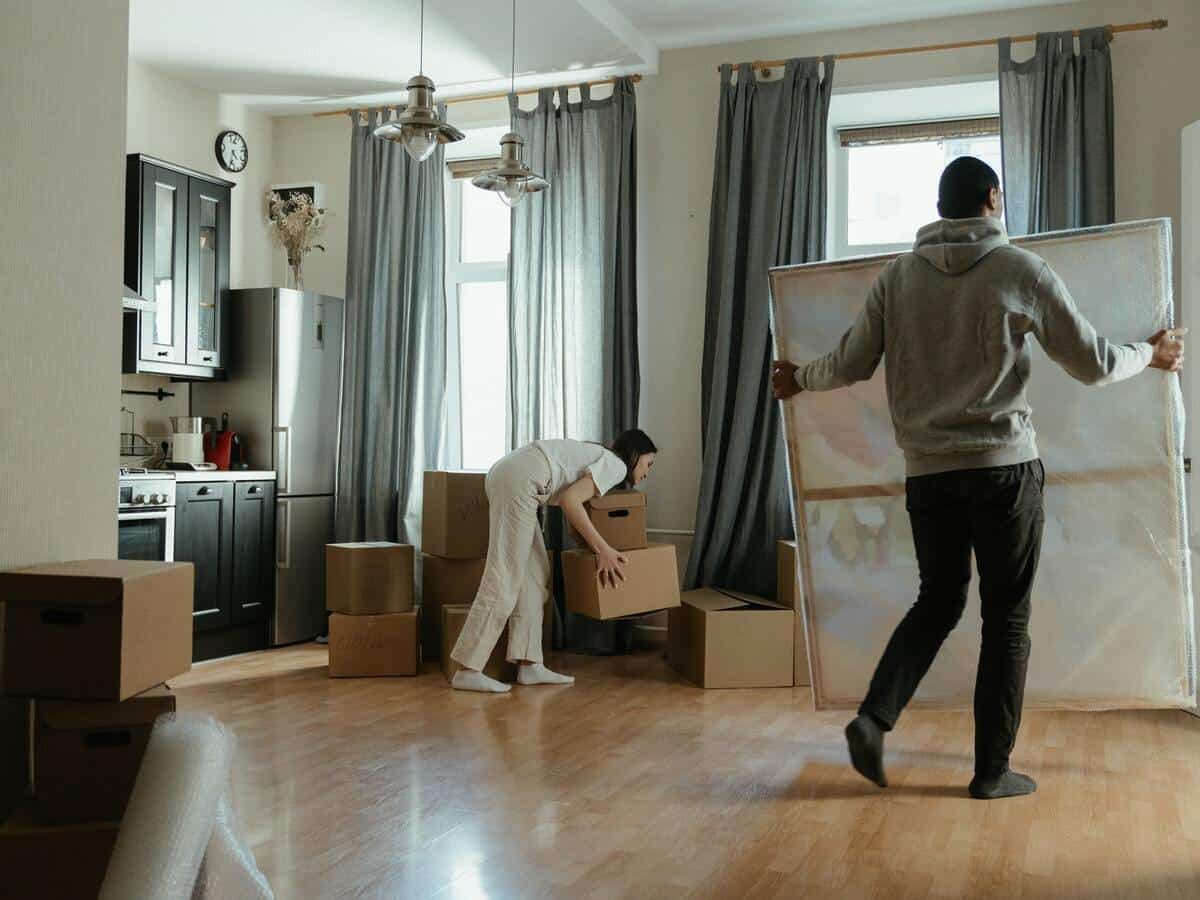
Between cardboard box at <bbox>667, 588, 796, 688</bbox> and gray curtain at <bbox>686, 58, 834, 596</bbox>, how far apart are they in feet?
1.66

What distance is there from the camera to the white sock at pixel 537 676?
4188 millimetres

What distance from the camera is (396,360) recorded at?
5.42 meters

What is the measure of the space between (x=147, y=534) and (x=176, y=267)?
1.24 metres

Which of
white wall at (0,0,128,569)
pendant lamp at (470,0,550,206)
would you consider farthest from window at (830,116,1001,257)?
white wall at (0,0,128,569)

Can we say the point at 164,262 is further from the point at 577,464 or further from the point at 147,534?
the point at 577,464

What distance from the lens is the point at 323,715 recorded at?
3.66 meters

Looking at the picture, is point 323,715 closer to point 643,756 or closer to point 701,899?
point 643,756

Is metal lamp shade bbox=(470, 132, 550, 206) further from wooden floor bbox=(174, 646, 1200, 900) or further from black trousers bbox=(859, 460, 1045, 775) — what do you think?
black trousers bbox=(859, 460, 1045, 775)

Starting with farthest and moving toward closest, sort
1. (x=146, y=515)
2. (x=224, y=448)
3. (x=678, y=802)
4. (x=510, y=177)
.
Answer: (x=224, y=448)
(x=146, y=515)
(x=510, y=177)
(x=678, y=802)

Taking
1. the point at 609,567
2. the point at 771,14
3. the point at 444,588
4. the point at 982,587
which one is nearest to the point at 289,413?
the point at 444,588

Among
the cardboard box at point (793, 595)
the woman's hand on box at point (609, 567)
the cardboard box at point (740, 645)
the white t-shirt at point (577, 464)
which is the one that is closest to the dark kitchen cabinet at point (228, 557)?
the white t-shirt at point (577, 464)

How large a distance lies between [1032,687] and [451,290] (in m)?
3.62

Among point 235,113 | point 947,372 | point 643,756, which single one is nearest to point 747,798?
point 643,756

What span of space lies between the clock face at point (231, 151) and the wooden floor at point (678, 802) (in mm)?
2829
